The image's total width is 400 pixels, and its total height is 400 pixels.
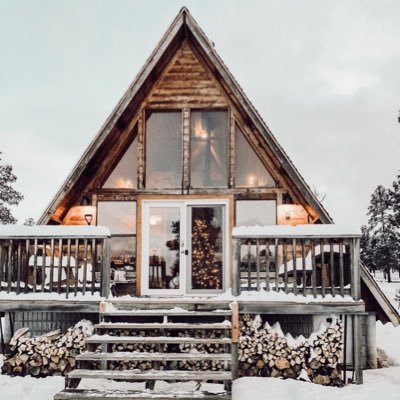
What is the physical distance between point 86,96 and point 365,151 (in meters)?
53.0

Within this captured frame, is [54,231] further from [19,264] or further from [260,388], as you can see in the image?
[260,388]

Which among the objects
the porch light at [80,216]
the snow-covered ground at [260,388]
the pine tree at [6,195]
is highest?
the pine tree at [6,195]

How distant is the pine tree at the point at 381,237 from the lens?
41.7m

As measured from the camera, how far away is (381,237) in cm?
4550

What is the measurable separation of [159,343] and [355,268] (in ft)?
11.0

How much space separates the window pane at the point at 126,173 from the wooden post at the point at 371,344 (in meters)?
5.47

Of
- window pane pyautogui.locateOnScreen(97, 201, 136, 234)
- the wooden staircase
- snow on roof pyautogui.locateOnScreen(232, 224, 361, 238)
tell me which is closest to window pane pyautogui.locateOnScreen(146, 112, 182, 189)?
window pane pyautogui.locateOnScreen(97, 201, 136, 234)

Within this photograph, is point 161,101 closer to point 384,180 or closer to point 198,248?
point 198,248

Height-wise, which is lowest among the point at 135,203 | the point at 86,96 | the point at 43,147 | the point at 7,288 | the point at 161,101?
the point at 7,288

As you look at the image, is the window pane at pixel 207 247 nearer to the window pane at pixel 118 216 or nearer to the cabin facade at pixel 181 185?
the cabin facade at pixel 181 185

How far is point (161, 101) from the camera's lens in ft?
34.0

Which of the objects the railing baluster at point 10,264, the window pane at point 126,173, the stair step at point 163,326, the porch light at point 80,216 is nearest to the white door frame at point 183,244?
the window pane at point 126,173

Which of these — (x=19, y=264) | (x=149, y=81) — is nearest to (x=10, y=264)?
(x=19, y=264)

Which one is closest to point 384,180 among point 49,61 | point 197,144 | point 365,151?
point 365,151
